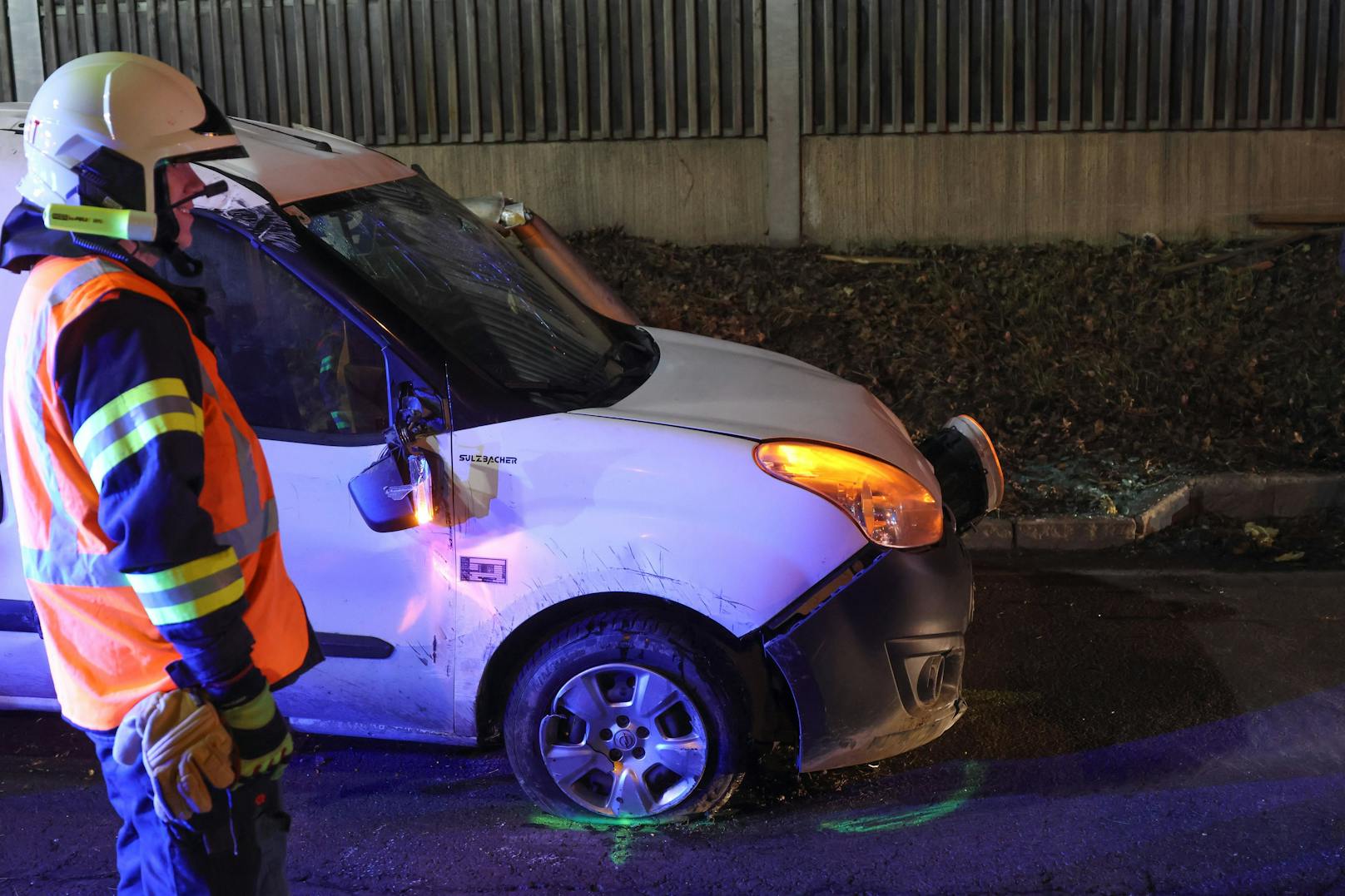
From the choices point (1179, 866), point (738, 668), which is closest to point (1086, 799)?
point (1179, 866)

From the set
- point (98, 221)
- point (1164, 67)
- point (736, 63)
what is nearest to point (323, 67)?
point (736, 63)

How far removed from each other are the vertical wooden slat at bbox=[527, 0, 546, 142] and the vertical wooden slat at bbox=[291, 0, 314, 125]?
976 millimetres

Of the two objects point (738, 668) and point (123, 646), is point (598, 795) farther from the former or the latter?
point (123, 646)

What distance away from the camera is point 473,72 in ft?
31.3

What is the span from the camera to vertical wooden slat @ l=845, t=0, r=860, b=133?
9.27m

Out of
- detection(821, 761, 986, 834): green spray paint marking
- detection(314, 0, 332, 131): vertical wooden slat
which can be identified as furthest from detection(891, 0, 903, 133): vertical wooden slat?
detection(821, 761, 986, 834): green spray paint marking

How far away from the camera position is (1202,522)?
6.58m

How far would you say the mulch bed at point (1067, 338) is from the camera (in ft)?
22.9

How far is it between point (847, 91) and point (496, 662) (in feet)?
22.3

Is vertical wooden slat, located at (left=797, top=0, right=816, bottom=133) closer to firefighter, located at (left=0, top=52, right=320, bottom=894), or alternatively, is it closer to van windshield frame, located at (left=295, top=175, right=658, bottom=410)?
van windshield frame, located at (left=295, top=175, right=658, bottom=410)

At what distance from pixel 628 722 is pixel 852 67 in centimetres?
681

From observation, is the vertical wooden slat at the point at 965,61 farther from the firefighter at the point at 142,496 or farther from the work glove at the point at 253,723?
the work glove at the point at 253,723

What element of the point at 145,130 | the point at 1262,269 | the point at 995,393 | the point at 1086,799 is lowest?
the point at 1086,799

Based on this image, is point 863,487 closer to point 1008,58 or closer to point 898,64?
→ point 898,64
